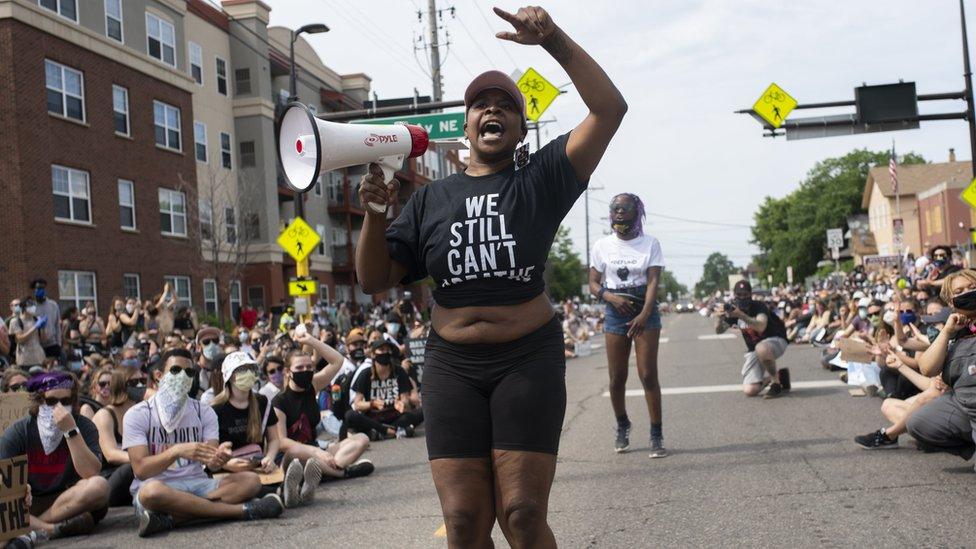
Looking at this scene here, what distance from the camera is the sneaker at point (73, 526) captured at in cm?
718

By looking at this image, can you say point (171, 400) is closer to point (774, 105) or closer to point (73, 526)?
point (73, 526)

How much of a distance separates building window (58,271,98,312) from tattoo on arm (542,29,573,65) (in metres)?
24.0

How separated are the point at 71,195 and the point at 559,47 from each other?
981 inches

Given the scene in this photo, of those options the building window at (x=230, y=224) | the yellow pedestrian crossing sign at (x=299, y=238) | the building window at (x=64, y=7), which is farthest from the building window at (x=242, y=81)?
the yellow pedestrian crossing sign at (x=299, y=238)

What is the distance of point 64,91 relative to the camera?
25516mm

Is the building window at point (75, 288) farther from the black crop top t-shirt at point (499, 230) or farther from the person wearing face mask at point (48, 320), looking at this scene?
the black crop top t-shirt at point (499, 230)

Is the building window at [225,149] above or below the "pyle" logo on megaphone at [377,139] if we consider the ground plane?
above

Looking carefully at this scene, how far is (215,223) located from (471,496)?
29.8 meters

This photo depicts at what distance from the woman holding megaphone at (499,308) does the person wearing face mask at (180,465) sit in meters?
4.14

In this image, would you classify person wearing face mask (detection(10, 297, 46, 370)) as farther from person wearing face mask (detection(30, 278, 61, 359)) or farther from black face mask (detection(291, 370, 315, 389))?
black face mask (detection(291, 370, 315, 389))

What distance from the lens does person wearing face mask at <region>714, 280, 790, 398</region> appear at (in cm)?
1230

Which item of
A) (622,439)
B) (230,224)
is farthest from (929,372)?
(230,224)

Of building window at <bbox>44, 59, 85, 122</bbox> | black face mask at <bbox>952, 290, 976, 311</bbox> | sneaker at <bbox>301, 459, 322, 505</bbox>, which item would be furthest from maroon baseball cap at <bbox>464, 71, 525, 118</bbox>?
building window at <bbox>44, 59, 85, 122</bbox>

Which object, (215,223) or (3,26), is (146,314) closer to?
(3,26)
